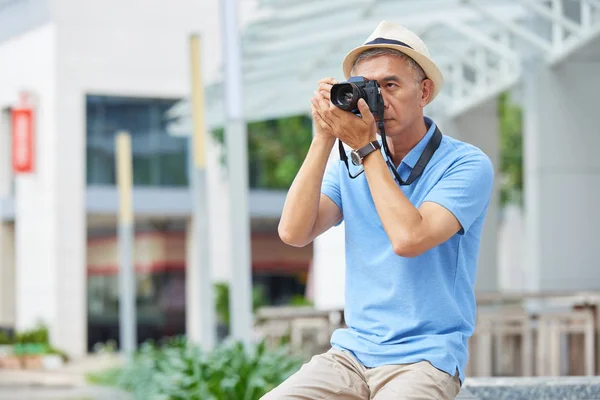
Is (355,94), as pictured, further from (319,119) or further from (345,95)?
(319,119)

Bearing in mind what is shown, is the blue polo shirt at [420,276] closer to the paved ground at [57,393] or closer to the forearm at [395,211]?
the forearm at [395,211]

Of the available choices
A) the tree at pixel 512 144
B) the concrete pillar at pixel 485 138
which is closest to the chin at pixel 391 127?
the concrete pillar at pixel 485 138

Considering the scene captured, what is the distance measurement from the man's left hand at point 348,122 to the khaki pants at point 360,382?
1.82 ft

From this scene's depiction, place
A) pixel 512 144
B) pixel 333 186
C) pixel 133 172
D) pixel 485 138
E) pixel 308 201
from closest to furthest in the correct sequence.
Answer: pixel 308 201 → pixel 333 186 → pixel 485 138 → pixel 512 144 → pixel 133 172

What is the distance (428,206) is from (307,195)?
1.07 feet

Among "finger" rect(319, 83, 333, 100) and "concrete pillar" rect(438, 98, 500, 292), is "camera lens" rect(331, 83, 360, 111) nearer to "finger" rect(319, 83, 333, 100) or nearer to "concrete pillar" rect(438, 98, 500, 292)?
"finger" rect(319, 83, 333, 100)

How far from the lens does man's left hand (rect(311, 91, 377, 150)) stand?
257cm

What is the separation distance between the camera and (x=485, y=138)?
16.1 metres

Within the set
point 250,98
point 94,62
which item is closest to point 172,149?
point 94,62

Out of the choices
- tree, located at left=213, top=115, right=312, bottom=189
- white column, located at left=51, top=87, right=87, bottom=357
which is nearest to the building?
white column, located at left=51, top=87, right=87, bottom=357

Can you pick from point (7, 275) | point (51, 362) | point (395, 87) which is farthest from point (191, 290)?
point (395, 87)

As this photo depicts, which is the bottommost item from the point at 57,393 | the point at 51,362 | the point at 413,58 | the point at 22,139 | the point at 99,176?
the point at 51,362

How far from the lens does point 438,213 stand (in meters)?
2.58

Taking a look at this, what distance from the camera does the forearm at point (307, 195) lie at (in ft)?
8.93
